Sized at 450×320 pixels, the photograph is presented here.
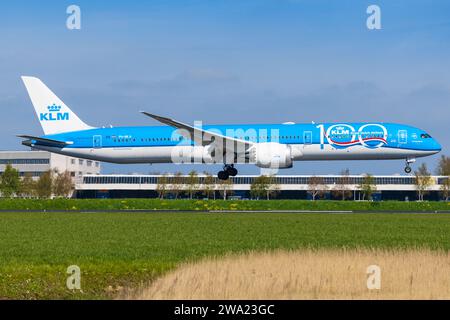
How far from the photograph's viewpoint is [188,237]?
2902cm

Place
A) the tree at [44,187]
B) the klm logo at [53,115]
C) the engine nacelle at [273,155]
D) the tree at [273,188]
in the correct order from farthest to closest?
the tree at [273,188]
the tree at [44,187]
the klm logo at [53,115]
the engine nacelle at [273,155]

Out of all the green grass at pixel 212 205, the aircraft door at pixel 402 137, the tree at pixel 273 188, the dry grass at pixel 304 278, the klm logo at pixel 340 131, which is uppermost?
the klm logo at pixel 340 131

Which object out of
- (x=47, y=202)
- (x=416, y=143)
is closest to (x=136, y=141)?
(x=47, y=202)

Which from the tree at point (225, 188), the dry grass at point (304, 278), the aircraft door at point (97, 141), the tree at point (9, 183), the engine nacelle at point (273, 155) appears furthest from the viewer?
the tree at point (225, 188)

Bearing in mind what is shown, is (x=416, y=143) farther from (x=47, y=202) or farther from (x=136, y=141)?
(x=47, y=202)

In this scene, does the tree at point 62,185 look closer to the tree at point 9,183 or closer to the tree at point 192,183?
the tree at point 9,183

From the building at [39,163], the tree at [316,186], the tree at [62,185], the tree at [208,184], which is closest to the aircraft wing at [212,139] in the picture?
the tree at [208,184]

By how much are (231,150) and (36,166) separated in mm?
119366

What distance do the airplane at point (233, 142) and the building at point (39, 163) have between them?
103 m

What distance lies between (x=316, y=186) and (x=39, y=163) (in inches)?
2672

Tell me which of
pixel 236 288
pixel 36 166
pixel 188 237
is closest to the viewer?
pixel 236 288

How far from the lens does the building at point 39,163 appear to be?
161625mm

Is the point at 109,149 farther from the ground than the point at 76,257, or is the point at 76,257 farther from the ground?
the point at 109,149
